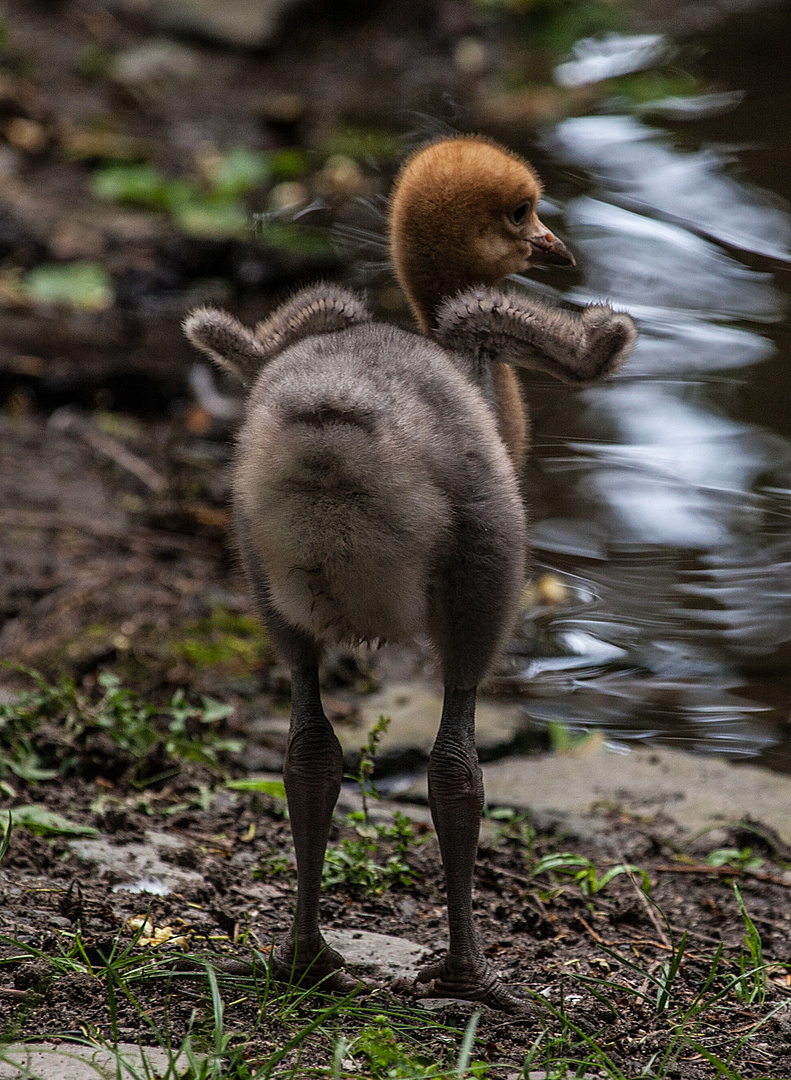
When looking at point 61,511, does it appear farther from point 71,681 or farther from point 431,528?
point 431,528

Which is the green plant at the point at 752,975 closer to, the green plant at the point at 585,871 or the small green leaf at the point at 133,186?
the green plant at the point at 585,871

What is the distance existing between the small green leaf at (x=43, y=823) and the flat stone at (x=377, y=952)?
860mm

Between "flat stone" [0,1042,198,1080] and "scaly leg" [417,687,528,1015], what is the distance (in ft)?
2.41

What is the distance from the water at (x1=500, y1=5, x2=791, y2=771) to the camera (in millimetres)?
5461

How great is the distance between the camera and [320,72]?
13.6 meters

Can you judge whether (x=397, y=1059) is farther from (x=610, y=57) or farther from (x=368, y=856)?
(x=610, y=57)

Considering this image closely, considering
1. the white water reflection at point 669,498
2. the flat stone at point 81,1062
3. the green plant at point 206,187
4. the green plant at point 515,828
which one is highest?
the green plant at point 206,187

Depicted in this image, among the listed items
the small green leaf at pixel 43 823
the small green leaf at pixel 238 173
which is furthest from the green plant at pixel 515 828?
the small green leaf at pixel 238 173

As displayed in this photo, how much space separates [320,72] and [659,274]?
7.07 metres

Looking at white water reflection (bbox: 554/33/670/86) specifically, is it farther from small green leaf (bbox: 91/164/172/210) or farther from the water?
small green leaf (bbox: 91/164/172/210)

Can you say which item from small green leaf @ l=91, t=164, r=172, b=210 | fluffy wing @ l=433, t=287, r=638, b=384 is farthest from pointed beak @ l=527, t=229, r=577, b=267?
small green leaf @ l=91, t=164, r=172, b=210

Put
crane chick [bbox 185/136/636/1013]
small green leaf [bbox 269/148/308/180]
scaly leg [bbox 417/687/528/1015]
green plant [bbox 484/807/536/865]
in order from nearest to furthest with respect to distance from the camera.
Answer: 1. crane chick [bbox 185/136/636/1013]
2. scaly leg [bbox 417/687/528/1015]
3. green plant [bbox 484/807/536/865]
4. small green leaf [bbox 269/148/308/180]

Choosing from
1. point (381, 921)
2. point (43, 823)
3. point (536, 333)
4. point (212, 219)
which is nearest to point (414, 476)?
point (536, 333)

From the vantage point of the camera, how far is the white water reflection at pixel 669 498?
5.46 meters
